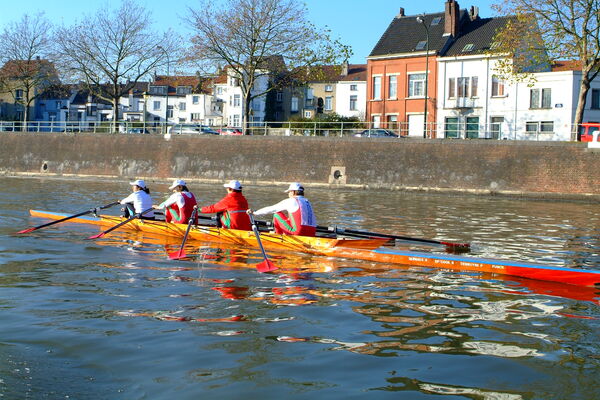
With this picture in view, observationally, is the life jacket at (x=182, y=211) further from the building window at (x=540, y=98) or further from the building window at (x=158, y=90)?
the building window at (x=158, y=90)

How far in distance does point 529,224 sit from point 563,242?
12.7ft

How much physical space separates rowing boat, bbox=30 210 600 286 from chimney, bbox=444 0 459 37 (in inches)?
1436

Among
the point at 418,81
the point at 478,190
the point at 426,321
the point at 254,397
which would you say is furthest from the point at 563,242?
the point at 418,81

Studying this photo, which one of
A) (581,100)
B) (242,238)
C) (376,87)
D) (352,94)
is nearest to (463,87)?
(376,87)

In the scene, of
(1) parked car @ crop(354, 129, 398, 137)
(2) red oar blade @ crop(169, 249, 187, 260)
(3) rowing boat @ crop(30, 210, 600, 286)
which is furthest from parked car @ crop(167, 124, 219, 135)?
(2) red oar blade @ crop(169, 249, 187, 260)

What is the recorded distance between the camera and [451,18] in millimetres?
46875

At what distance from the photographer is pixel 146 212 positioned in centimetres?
1527

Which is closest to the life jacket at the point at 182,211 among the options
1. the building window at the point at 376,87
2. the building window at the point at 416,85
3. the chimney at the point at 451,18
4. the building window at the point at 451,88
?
the building window at the point at 451,88

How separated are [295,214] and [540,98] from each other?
112ft

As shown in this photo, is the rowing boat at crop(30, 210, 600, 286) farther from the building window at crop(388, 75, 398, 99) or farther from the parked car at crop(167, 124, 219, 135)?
the building window at crop(388, 75, 398, 99)

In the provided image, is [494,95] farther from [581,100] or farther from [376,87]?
[581,100]

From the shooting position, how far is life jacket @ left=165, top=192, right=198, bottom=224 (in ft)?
47.6

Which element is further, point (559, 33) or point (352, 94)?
point (352, 94)

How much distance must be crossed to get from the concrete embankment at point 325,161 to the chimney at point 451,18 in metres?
17.3
